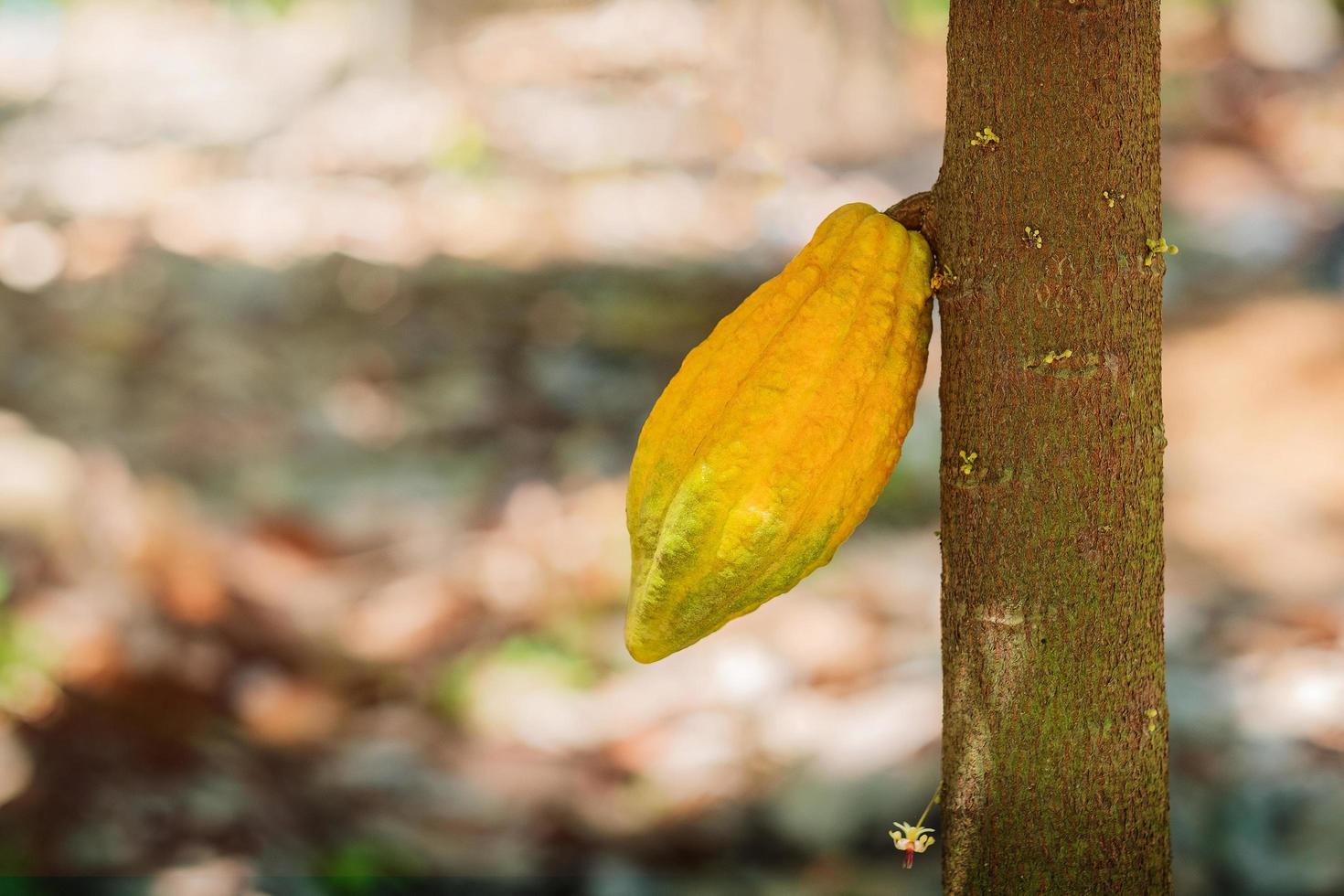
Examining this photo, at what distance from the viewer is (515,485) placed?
2945 millimetres

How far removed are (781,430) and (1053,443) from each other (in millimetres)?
164

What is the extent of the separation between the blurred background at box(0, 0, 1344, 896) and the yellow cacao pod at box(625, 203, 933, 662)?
1350 mm

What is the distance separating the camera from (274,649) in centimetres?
251

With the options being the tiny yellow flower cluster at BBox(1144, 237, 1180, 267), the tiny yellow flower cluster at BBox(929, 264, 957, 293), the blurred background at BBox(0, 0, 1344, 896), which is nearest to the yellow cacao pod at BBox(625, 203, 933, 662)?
the tiny yellow flower cluster at BBox(929, 264, 957, 293)

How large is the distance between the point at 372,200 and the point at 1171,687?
10.1ft

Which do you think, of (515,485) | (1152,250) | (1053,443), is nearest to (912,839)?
(1053,443)

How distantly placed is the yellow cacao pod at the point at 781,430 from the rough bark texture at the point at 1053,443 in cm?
4

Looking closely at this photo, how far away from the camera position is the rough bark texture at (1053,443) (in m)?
0.74

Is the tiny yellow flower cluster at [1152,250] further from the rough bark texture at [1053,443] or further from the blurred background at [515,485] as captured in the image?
the blurred background at [515,485]

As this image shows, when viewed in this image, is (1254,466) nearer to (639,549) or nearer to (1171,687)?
(1171,687)

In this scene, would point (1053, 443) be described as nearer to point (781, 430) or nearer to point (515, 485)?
point (781, 430)

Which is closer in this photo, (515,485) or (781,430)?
(781,430)

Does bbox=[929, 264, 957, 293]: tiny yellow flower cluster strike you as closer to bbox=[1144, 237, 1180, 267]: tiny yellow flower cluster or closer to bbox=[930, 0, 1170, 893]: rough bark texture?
bbox=[930, 0, 1170, 893]: rough bark texture

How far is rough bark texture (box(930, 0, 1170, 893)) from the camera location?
2.43ft
